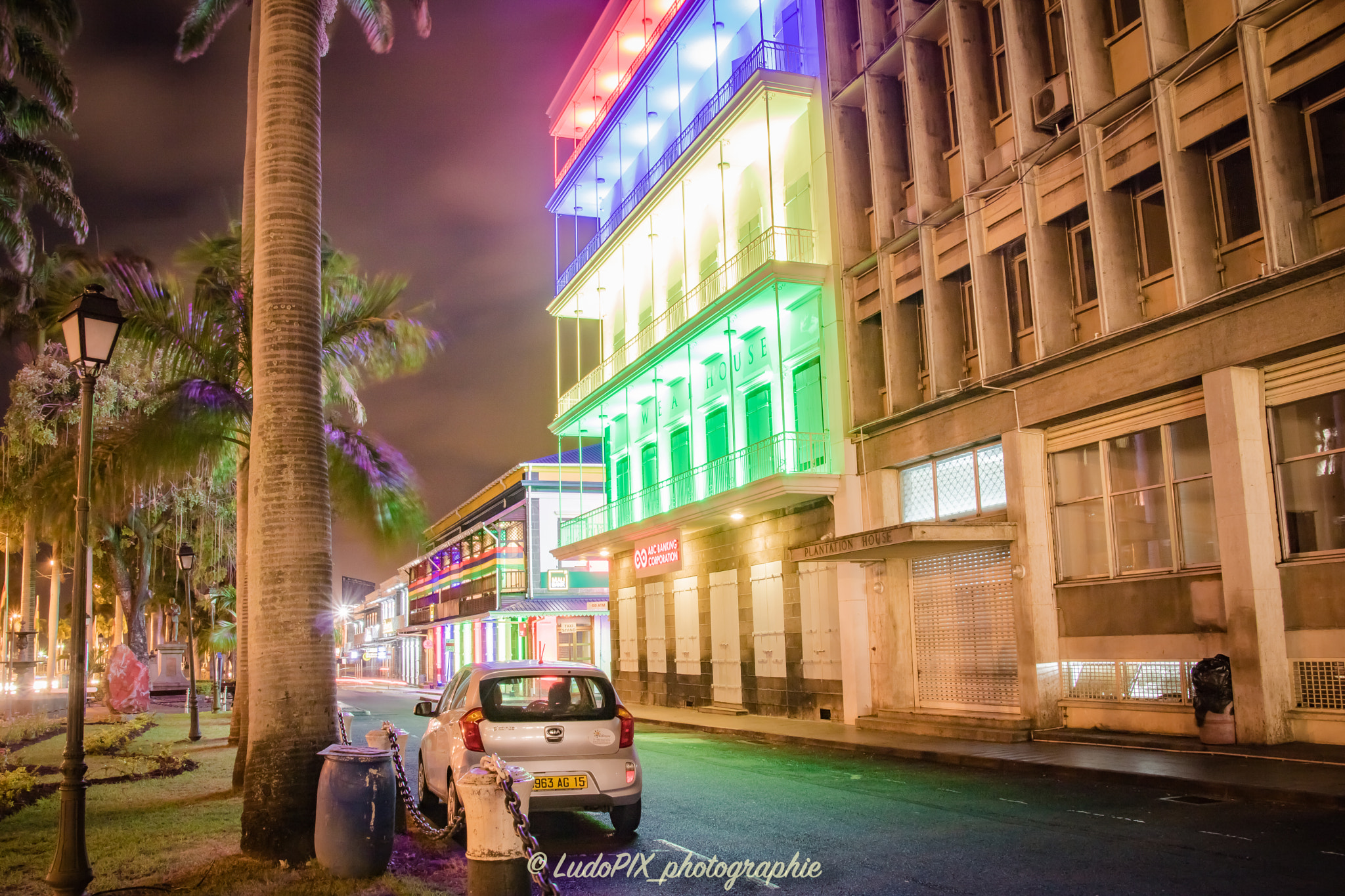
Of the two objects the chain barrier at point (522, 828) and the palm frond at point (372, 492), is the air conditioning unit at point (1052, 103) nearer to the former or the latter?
the palm frond at point (372, 492)

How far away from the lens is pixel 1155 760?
1193 centimetres

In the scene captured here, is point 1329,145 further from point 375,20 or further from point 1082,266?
point 375,20

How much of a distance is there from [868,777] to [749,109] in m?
15.5

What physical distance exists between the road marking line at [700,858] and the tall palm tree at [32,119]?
82.0ft

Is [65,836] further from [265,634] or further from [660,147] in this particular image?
[660,147]

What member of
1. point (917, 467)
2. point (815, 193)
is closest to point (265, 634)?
point (917, 467)

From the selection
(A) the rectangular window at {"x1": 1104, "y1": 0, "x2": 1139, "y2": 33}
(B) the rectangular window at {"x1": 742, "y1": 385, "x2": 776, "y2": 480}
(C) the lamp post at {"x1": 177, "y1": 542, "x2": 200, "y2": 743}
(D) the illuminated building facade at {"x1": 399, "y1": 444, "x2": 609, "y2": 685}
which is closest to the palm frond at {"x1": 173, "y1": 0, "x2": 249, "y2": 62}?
(C) the lamp post at {"x1": 177, "y1": 542, "x2": 200, "y2": 743}

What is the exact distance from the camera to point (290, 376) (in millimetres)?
8711

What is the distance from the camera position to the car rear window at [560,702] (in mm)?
8766

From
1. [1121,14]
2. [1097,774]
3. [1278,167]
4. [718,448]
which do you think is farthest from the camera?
[718,448]

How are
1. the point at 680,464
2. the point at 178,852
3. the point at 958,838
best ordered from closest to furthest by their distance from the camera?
the point at 958,838, the point at 178,852, the point at 680,464

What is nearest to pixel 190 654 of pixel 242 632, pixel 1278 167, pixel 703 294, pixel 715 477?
pixel 242 632

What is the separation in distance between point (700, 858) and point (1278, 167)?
10577 mm

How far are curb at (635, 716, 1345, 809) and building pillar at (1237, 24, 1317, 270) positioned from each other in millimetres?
6182
